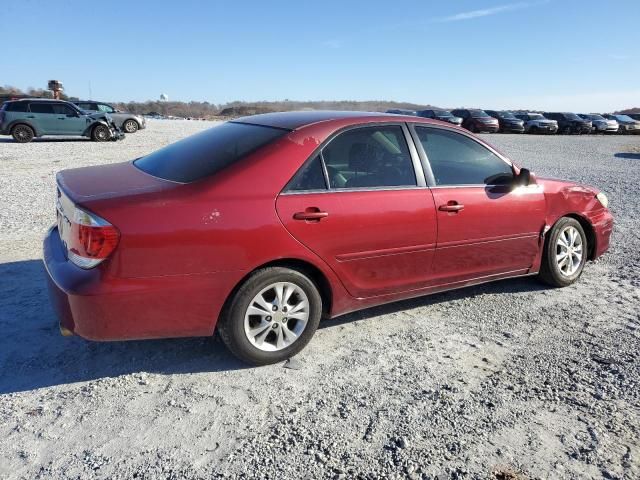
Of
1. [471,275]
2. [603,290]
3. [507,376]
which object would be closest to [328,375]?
[507,376]

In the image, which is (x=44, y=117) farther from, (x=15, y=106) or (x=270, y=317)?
(x=270, y=317)

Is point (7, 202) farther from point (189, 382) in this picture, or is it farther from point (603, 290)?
point (603, 290)

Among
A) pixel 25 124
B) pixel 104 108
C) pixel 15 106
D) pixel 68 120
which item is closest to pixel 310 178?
pixel 68 120

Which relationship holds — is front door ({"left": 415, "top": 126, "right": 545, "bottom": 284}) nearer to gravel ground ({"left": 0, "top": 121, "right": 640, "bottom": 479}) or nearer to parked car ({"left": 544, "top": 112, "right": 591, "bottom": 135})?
gravel ground ({"left": 0, "top": 121, "right": 640, "bottom": 479})

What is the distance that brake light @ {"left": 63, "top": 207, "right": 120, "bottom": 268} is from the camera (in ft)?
9.57

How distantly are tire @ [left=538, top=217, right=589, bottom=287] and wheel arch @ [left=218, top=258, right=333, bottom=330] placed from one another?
2250mm

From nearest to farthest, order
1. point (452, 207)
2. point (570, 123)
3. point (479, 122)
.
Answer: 1. point (452, 207)
2. point (479, 122)
3. point (570, 123)

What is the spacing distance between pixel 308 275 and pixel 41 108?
19.3 metres

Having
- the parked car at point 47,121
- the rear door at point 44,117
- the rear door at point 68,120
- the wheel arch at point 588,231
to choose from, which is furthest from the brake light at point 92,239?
the rear door at point 44,117

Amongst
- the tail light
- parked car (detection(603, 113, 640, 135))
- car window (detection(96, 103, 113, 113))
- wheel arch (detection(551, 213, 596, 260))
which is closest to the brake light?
the tail light

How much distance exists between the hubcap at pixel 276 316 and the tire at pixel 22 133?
19312 mm

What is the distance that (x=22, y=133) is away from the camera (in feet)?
63.0

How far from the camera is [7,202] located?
8.10m

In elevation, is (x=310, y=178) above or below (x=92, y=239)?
above
